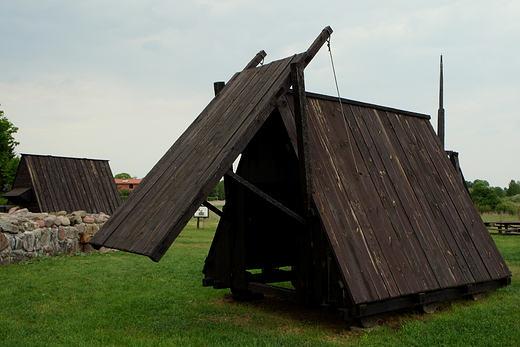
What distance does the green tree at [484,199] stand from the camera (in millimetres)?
37438

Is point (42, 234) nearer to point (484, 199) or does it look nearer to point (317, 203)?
point (317, 203)

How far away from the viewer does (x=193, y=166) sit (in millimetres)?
6809

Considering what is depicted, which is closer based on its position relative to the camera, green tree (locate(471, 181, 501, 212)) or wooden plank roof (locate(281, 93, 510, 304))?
wooden plank roof (locate(281, 93, 510, 304))

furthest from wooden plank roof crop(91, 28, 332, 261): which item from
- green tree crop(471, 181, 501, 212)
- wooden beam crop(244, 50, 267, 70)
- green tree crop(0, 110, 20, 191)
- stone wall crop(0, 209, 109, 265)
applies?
green tree crop(0, 110, 20, 191)

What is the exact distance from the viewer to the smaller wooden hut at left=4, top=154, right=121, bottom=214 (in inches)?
852

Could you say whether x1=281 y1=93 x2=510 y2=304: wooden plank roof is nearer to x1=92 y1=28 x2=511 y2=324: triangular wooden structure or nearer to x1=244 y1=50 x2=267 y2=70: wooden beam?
x1=92 y1=28 x2=511 y2=324: triangular wooden structure

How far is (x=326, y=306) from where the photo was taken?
278 inches

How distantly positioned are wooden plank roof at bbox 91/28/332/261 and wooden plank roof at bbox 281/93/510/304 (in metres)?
0.72

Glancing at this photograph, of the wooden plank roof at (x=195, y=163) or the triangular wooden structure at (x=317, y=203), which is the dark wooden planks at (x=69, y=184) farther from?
the wooden plank roof at (x=195, y=163)

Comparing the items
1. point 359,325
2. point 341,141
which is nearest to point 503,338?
point 359,325

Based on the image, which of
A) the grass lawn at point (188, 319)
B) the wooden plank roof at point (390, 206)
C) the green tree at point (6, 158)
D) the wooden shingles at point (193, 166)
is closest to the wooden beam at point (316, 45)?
the wooden shingles at point (193, 166)

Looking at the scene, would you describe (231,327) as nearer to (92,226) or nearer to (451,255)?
(451,255)

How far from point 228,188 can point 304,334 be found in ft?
8.90

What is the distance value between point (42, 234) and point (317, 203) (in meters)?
10.8
